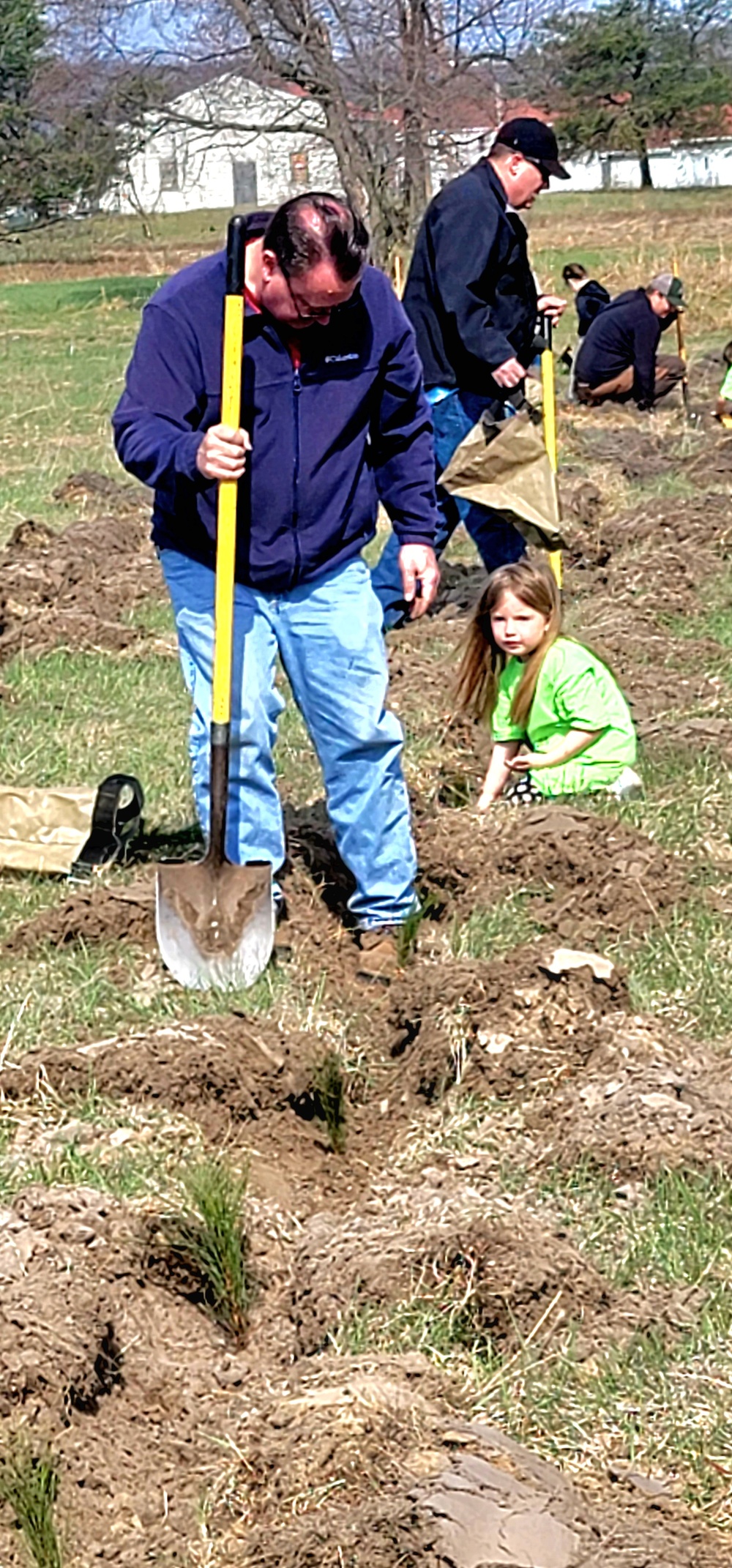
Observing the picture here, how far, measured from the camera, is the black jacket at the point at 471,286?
7969mm

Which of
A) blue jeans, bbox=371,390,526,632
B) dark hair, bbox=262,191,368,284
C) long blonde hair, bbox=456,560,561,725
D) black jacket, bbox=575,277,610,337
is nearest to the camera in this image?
dark hair, bbox=262,191,368,284

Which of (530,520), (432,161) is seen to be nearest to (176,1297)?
(530,520)

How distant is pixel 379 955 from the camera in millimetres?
5289

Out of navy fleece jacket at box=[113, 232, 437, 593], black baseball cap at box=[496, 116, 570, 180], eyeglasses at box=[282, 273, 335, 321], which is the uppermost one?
black baseball cap at box=[496, 116, 570, 180]

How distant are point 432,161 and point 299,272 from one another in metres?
25.6

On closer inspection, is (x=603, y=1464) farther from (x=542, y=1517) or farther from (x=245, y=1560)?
(x=245, y=1560)

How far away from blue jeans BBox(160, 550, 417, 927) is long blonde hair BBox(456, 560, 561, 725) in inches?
38.7

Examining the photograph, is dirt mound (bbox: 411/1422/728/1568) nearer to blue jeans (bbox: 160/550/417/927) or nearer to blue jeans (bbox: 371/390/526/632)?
blue jeans (bbox: 160/550/417/927)

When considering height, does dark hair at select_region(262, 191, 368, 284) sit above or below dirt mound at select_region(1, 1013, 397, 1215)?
above

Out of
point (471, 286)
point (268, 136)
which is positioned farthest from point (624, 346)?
point (268, 136)

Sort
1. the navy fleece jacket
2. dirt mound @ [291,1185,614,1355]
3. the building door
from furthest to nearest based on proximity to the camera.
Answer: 1. the building door
2. the navy fleece jacket
3. dirt mound @ [291,1185,614,1355]

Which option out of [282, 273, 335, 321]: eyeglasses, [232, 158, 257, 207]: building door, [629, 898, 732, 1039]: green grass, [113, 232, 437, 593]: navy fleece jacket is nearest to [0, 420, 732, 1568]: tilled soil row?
[629, 898, 732, 1039]: green grass

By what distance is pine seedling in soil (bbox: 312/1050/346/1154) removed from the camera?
14.2ft

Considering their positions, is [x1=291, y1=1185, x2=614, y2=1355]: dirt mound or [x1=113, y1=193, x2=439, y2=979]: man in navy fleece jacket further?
[x1=113, y1=193, x2=439, y2=979]: man in navy fleece jacket
